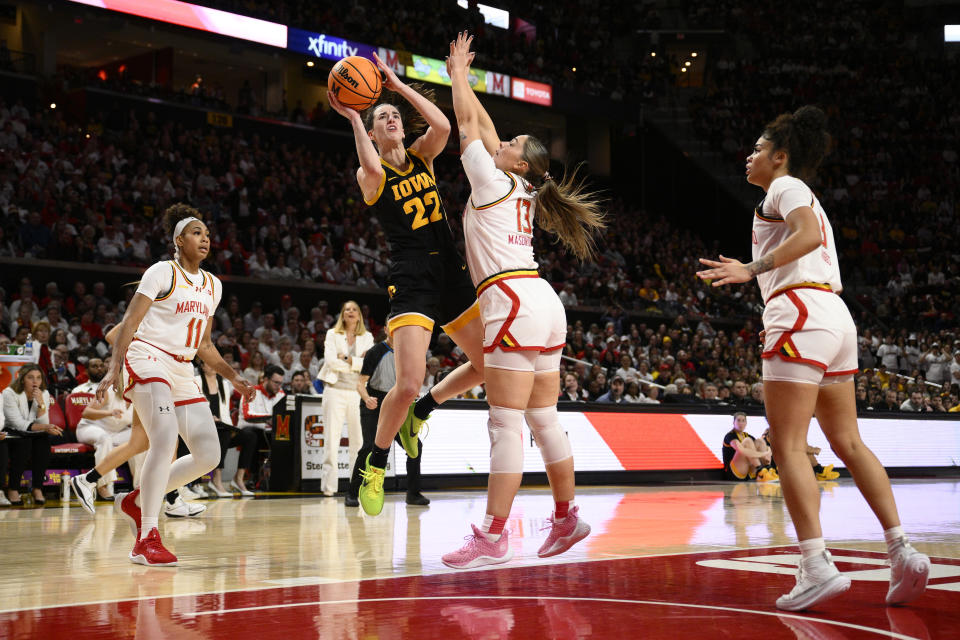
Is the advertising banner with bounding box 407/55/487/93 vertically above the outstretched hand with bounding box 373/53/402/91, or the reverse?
the advertising banner with bounding box 407/55/487/93

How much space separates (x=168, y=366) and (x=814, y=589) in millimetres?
3333

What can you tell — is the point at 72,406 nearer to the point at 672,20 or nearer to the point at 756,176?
the point at 756,176

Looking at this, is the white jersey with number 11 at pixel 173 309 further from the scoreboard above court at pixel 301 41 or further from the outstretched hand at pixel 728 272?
the scoreboard above court at pixel 301 41

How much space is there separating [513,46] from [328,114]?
6591 mm

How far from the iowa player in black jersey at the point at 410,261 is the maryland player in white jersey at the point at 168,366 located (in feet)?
2.91

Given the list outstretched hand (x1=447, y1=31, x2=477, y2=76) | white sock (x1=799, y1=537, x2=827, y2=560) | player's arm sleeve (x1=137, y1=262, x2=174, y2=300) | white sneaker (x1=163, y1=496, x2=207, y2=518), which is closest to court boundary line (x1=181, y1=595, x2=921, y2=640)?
white sock (x1=799, y1=537, x2=827, y2=560)

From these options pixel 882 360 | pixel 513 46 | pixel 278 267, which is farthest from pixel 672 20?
pixel 278 267

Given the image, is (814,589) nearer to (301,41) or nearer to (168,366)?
(168,366)

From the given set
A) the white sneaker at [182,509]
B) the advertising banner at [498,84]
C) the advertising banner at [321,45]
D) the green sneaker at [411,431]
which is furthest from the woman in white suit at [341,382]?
the advertising banner at [498,84]

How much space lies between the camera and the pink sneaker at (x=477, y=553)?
413cm

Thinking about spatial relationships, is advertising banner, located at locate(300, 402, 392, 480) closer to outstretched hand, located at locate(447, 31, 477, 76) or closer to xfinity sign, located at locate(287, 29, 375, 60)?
outstretched hand, located at locate(447, 31, 477, 76)

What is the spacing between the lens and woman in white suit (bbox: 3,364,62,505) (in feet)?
30.0

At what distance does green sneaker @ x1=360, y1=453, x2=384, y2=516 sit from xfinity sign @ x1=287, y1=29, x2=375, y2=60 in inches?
742

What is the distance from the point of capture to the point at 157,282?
5043mm
